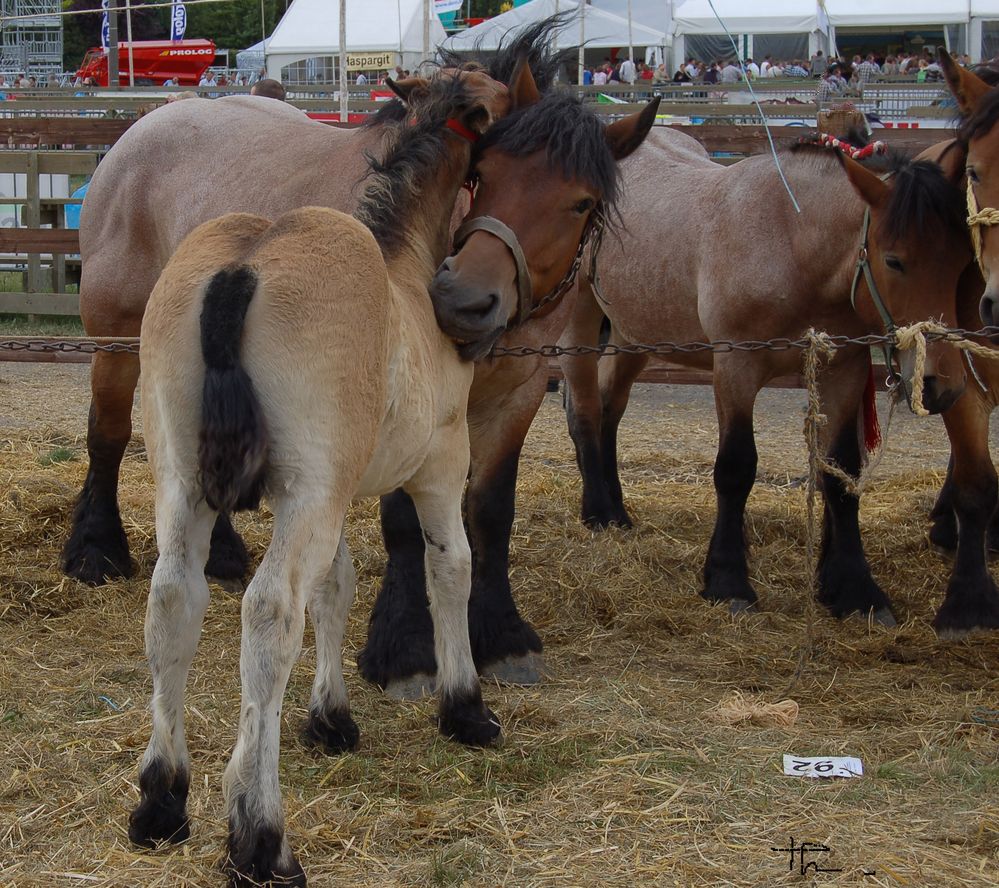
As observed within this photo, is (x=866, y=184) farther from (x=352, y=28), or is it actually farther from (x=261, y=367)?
(x=352, y=28)

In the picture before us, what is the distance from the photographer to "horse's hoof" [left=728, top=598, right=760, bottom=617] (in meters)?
5.12

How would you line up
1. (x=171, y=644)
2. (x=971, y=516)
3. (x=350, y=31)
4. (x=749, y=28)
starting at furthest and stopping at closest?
(x=350, y=31) → (x=749, y=28) → (x=971, y=516) → (x=171, y=644)

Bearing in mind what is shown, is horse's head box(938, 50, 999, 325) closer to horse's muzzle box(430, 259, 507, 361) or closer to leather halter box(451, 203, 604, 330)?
leather halter box(451, 203, 604, 330)

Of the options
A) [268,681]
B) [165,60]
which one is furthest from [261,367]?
[165,60]

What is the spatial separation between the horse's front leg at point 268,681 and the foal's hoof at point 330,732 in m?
0.85

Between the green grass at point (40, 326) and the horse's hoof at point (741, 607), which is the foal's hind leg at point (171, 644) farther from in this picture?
the green grass at point (40, 326)

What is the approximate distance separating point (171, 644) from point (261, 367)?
0.69 metres

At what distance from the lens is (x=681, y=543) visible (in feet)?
19.8

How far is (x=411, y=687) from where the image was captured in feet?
13.2

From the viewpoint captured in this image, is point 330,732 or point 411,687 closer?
point 330,732

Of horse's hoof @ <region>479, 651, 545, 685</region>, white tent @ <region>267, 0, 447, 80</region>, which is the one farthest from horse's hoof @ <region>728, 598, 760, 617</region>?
white tent @ <region>267, 0, 447, 80</region>

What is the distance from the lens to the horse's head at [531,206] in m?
3.39

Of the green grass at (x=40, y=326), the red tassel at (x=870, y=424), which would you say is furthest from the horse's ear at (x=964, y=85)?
the green grass at (x=40, y=326)

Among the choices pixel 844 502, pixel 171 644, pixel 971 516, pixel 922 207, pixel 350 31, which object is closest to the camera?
pixel 171 644
